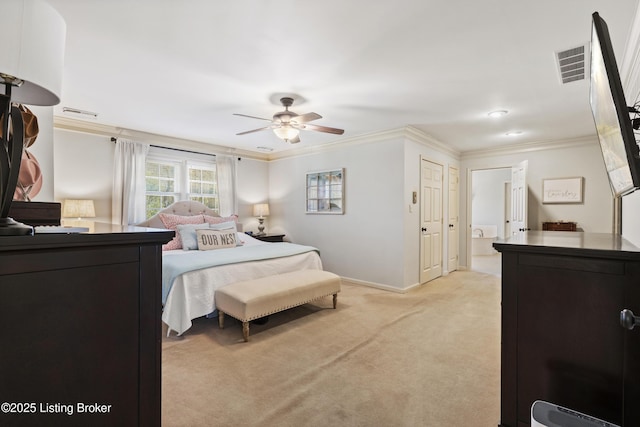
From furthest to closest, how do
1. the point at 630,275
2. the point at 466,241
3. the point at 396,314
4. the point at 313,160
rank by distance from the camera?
1. the point at 466,241
2. the point at 313,160
3. the point at 396,314
4. the point at 630,275

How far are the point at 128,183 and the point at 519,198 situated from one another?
601 cm

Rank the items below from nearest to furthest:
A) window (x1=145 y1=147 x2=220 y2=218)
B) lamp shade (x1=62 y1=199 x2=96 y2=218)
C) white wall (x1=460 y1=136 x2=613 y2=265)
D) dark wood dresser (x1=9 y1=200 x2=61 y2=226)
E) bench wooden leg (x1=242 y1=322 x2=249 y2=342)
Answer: dark wood dresser (x1=9 y1=200 x2=61 y2=226)
bench wooden leg (x1=242 y1=322 x2=249 y2=342)
lamp shade (x1=62 y1=199 x2=96 y2=218)
white wall (x1=460 y1=136 x2=613 y2=265)
window (x1=145 y1=147 x2=220 y2=218)

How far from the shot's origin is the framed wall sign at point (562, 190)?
4.76 meters

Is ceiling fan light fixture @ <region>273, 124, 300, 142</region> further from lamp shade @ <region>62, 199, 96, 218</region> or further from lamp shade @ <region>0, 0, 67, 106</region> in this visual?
lamp shade @ <region>62, 199, 96, 218</region>

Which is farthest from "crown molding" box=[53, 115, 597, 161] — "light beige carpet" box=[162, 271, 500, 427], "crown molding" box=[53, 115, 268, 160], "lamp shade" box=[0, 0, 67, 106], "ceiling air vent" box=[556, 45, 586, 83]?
"lamp shade" box=[0, 0, 67, 106]

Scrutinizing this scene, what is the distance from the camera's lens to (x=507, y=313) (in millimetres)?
1457

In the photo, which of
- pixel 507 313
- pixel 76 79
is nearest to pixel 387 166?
pixel 507 313

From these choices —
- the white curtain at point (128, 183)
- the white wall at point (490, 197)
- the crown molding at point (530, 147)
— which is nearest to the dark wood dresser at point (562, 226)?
the crown molding at point (530, 147)

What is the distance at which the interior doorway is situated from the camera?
7906 mm

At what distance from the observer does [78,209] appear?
3.74 metres

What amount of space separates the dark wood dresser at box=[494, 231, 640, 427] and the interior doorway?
6.78m

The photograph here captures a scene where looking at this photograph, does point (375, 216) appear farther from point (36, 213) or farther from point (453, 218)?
point (36, 213)

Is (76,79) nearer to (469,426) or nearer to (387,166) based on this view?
(387,166)

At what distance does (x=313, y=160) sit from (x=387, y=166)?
1554 mm
